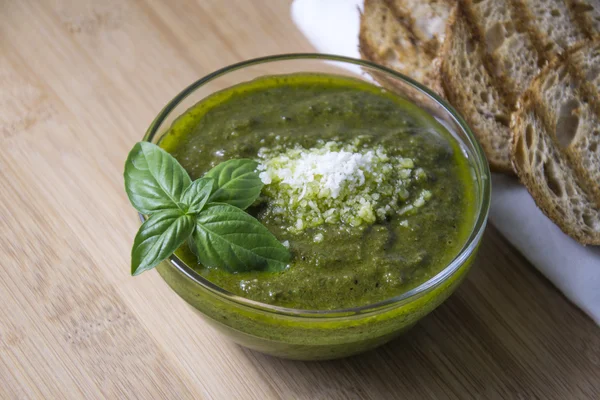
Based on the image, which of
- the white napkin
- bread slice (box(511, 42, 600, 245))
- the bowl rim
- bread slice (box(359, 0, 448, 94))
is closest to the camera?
the bowl rim

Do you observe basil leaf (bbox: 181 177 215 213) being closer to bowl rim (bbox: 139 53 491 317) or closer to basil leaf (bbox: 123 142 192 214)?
basil leaf (bbox: 123 142 192 214)

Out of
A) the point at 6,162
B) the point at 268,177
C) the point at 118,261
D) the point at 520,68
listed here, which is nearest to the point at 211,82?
the point at 268,177

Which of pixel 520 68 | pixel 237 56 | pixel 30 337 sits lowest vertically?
pixel 30 337

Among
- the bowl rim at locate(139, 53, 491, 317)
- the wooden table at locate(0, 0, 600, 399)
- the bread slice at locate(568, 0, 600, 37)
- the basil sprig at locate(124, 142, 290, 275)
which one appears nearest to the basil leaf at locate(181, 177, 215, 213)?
the basil sprig at locate(124, 142, 290, 275)

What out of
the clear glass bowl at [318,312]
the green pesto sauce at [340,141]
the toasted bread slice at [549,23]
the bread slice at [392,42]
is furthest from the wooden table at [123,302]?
the toasted bread slice at [549,23]

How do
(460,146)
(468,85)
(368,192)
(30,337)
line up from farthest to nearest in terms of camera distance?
(468,85), (460,146), (30,337), (368,192)

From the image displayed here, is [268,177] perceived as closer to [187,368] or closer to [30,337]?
[187,368]
